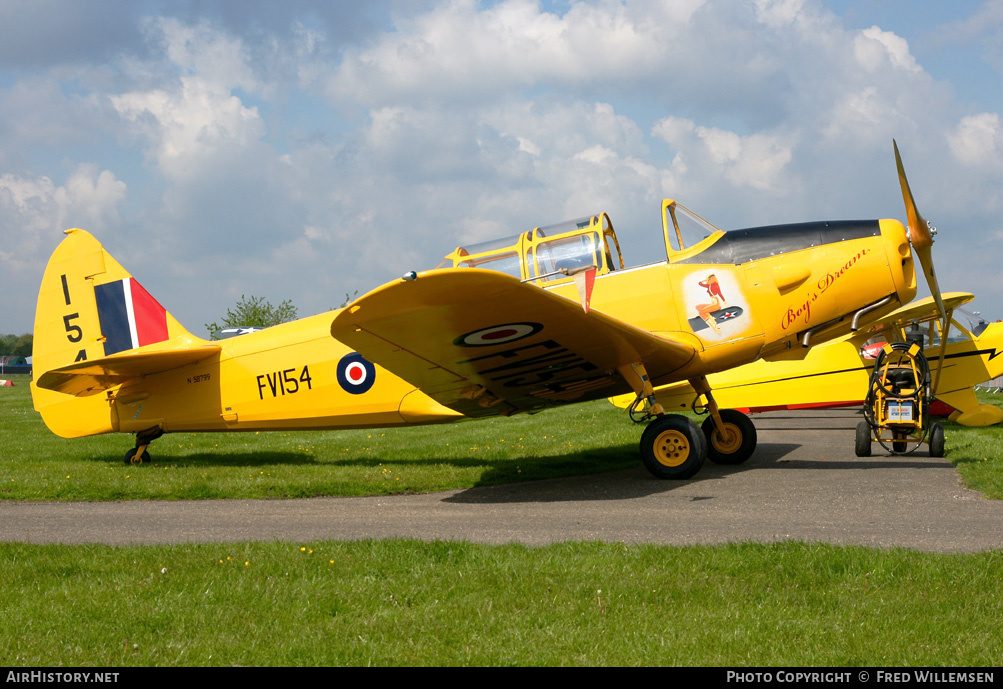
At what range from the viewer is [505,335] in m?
7.58

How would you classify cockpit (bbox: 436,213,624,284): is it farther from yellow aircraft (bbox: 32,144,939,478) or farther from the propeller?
the propeller

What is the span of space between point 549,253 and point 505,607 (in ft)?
18.7

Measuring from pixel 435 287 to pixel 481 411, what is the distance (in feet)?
13.0

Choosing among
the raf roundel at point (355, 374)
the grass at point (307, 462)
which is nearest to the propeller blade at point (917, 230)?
the grass at point (307, 462)

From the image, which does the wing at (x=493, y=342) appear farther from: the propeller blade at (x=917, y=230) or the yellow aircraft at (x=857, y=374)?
the yellow aircraft at (x=857, y=374)

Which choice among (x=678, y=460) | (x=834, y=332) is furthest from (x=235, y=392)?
(x=834, y=332)

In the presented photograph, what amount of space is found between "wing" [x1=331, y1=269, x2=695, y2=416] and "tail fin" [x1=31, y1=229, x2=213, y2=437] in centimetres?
464

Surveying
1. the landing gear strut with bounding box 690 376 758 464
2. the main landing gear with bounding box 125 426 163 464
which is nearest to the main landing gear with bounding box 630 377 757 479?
the landing gear strut with bounding box 690 376 758 464

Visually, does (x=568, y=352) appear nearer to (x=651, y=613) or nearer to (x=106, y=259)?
(x=651, y=613)

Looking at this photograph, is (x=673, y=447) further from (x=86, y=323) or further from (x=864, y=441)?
(x=86, y=323)

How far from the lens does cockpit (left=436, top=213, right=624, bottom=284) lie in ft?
30.1

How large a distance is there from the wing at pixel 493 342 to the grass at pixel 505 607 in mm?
2157

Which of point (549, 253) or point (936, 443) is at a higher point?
point (549, 253)

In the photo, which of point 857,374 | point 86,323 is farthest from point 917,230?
point 86,323
